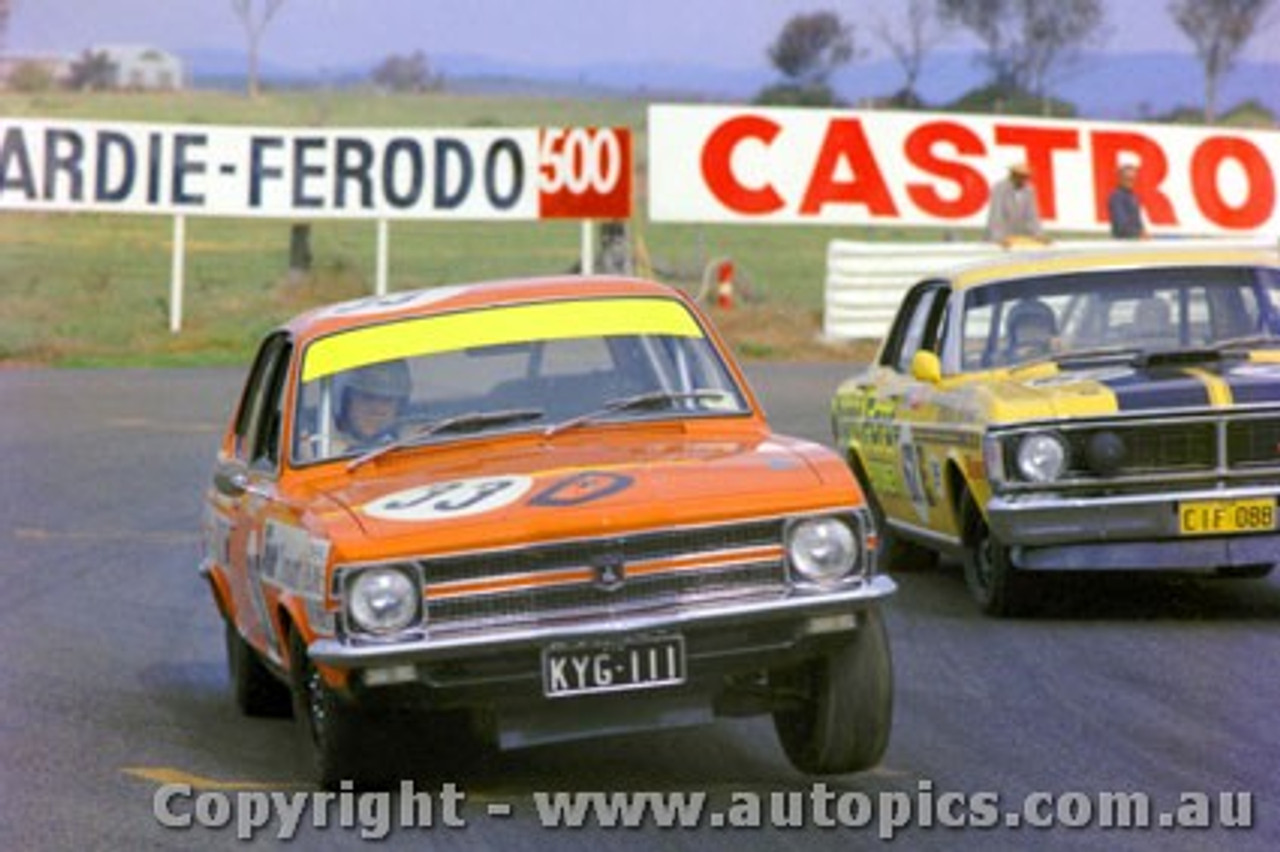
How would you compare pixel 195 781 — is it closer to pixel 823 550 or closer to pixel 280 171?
pixel 823 550

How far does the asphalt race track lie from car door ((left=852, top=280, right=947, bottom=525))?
44 centimetres

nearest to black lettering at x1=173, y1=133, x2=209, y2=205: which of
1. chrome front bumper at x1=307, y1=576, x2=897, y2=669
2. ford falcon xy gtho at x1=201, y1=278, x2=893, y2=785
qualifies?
ford falcon xy gtho at x1=201, y1=278, x2=893, y2=785

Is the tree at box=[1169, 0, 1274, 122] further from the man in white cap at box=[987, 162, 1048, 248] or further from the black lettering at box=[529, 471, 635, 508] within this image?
the black lettering at box=[529, 471, 635, 508]

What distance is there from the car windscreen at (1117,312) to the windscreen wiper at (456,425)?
4076 mm

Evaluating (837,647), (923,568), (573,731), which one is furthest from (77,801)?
(923,568)

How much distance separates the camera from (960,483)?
12703 mm

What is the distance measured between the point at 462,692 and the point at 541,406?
1516mm

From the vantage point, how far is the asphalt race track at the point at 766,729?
8.00 m

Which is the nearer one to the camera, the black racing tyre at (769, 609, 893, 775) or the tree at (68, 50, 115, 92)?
the black racing tyre at (769, 609, 893, 775)

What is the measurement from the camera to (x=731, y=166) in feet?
110

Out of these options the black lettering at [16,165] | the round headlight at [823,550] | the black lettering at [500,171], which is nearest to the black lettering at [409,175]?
the black lettering at [500,171]

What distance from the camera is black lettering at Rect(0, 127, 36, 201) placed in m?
34.3

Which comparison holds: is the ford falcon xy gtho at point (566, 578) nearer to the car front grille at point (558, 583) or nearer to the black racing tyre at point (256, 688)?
the car front grille at point (558, 583)

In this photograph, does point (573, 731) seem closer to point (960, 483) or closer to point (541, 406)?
point (541, 406)
